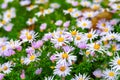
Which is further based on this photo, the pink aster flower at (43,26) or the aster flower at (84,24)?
the pink aster flower at (43,26)

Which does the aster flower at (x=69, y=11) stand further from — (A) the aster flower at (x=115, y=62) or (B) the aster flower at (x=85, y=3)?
(A) the aster flower at (x=115, y=62)

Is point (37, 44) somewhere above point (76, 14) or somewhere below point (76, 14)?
below

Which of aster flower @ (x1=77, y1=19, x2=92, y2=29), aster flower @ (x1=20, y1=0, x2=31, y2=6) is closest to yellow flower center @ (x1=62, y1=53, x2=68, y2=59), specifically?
aster flower @ (x1=77, y1=19, x2=92, y2=29)

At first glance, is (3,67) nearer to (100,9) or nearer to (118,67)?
(118,67)

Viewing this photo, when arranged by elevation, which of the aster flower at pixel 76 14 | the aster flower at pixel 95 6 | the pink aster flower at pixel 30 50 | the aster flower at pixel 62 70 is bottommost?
the aster flower at pixel 62 70

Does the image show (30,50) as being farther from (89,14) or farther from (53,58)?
(89,14)

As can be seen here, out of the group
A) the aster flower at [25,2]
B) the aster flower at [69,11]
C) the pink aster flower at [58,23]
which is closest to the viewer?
the pink aster flower at [58,23]

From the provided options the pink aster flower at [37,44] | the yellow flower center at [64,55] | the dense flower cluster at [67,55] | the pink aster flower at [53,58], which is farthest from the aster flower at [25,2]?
the yellow flower center at [64,55]

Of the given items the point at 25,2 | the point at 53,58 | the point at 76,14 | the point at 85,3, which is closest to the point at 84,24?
the point at 76,14

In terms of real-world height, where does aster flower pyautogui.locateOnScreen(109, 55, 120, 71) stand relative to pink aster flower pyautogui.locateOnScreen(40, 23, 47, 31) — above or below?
below

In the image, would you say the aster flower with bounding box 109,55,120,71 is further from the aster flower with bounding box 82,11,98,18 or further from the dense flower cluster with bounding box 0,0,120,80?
the aster flower with bounding box 82,11,98,18

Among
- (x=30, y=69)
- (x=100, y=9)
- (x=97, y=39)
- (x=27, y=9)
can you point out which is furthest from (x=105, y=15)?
(x=30, y=69)
